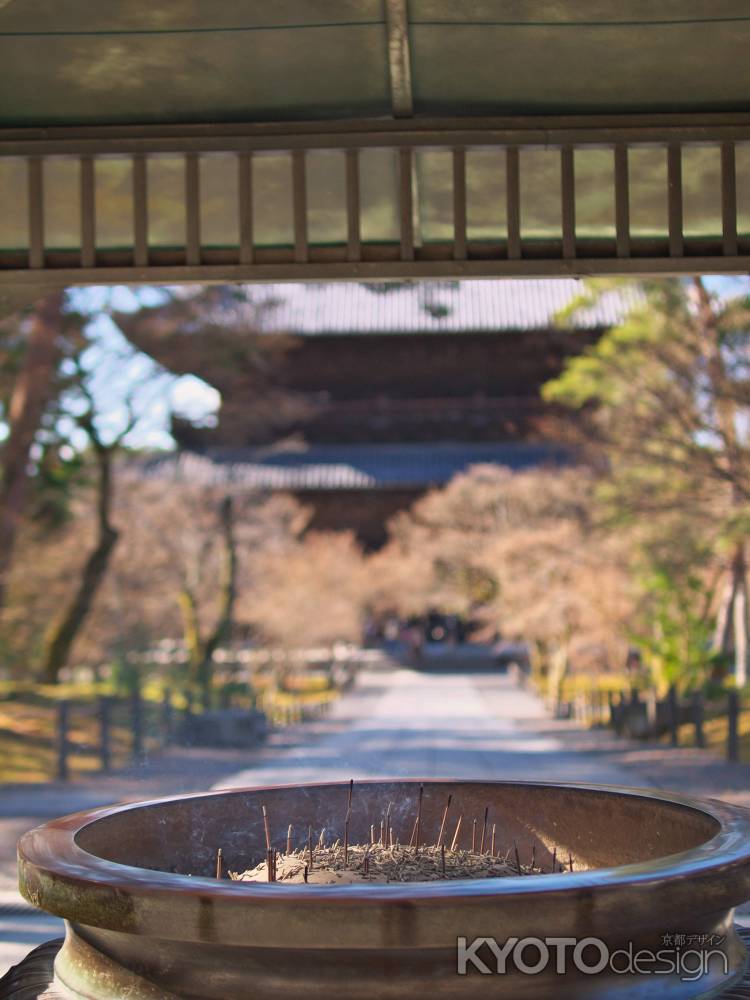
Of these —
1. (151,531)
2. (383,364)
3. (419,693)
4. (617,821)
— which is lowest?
(419,693)

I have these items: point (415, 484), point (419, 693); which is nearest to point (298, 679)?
point (419, 693)

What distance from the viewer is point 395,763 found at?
13.3 meters

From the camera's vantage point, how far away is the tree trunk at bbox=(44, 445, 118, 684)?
18.2 metres

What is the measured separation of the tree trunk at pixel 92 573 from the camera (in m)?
18.2

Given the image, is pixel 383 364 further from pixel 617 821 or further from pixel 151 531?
pixel 617 821

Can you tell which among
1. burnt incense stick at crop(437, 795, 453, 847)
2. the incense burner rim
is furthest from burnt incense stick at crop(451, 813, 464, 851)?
the incense burner rim

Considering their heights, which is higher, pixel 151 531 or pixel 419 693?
A: pixel 151 531

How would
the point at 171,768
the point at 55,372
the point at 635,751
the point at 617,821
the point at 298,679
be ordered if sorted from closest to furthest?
the point at 617,821, the point at 171,768, the point at 635,751, the point at 55,372, the point at 298,679

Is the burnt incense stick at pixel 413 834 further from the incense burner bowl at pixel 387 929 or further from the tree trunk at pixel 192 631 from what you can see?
the tree trunk at pixel 192 631

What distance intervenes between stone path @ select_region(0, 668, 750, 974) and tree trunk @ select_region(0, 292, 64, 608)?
343 cm

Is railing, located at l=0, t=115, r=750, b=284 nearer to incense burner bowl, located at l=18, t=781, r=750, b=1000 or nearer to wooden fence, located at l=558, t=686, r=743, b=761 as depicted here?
incense burner bowl, located at l=18, t=781, r=750, b=1000

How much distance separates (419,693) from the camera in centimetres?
2483

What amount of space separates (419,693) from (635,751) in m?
10.5

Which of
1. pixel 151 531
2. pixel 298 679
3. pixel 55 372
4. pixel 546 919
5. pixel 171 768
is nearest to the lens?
pixel 546 919
